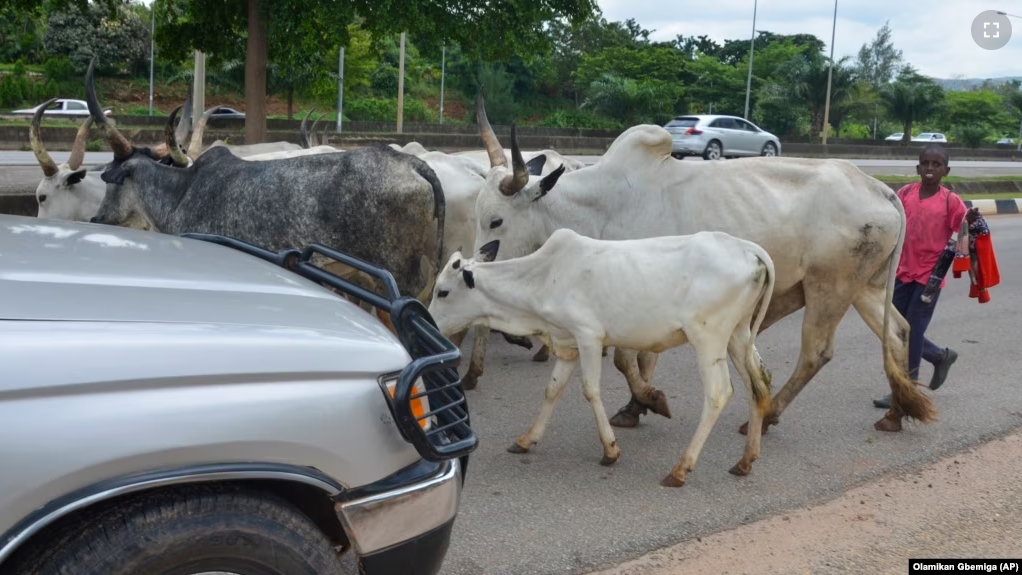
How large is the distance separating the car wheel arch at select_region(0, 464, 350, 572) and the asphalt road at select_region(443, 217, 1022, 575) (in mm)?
1274

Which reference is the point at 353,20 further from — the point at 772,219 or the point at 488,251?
the point at 772,219

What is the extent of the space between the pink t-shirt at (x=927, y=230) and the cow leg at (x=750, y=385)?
1.57 m

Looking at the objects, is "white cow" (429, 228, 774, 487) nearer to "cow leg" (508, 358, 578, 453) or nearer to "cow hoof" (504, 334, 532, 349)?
"cow leg" (508, 358, 578, 453)

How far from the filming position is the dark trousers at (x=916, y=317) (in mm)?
6293

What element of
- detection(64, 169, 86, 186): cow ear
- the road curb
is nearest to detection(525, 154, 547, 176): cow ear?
detection(64, 169, 86, 186): cow ear

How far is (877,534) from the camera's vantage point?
4.28 metres

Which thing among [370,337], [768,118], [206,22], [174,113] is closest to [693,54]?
[768,118]

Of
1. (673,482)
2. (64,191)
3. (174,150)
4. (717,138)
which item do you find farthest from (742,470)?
(717,138)

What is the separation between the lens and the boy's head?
616cm

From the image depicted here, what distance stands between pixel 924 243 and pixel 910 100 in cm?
4249

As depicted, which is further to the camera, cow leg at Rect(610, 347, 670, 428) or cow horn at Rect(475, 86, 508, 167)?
cow horn at Rect(475, 86, 508, 167)

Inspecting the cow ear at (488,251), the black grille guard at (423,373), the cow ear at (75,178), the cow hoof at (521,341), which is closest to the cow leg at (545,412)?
the cow ear at (488,251)

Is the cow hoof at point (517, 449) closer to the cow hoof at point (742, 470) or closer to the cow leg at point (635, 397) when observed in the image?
the cow leg at point (635, 397)

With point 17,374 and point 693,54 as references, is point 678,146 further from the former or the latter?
point 693,54
